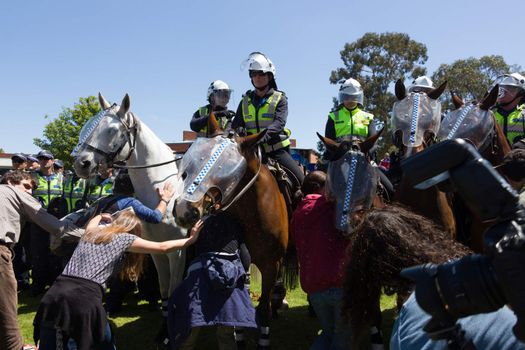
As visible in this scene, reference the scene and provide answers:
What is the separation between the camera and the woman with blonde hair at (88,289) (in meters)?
3.26

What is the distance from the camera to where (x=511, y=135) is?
226 inches

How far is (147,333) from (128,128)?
2.84m

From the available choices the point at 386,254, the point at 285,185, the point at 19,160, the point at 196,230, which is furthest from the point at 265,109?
the point at 19,160

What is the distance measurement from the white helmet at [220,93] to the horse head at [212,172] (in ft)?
8.59

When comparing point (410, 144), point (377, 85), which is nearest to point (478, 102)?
point (410, 144)

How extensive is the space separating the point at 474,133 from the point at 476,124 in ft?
0.33

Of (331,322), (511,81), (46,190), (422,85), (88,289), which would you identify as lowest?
(331,322)

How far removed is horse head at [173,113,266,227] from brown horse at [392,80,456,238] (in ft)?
5.02

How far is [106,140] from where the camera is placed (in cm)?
513

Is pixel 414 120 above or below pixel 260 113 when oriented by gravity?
below

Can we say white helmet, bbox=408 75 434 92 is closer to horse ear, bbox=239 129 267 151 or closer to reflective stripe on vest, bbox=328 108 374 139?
reflective stripe on vest, bbox=328 108 374 139

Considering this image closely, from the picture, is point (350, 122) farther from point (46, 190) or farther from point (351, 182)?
point (46, 190)

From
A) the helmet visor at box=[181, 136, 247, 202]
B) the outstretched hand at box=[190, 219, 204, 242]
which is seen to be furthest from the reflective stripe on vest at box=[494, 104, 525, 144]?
the outstretched hand at box=[190, 219, 204, 242]

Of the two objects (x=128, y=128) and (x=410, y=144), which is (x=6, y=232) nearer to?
(x=128, y=128)
